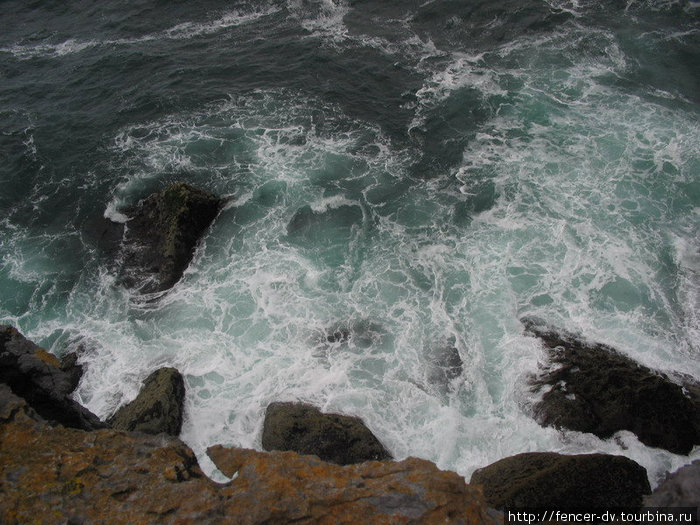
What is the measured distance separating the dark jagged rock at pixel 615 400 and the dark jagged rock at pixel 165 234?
828 inches

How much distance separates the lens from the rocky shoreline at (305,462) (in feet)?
33.4

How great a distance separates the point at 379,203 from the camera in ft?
99.9

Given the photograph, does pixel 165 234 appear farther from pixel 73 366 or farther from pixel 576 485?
pixel 576 485

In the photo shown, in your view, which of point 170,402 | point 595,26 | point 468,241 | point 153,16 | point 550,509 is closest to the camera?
point 550,509

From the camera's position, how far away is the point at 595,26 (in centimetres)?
4175

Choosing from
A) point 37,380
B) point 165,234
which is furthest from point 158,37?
point 37,380

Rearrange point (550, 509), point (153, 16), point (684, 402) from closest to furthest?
point (550, 509) < point (684, 402) < point (153, 16)

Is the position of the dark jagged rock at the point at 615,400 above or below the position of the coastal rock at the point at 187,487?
below

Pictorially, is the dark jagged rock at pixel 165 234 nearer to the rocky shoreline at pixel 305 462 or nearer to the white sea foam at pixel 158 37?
the rocky shoreline at pixel 305 462

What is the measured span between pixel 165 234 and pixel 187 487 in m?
20.5

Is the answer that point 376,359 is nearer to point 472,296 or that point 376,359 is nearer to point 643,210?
point 472,296

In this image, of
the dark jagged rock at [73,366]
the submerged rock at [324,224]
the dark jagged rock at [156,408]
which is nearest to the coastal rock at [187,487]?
the dark jagged rock at [156,408]

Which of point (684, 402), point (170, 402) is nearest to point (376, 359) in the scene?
point (170, 402)

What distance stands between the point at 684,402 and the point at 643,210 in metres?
13.7
